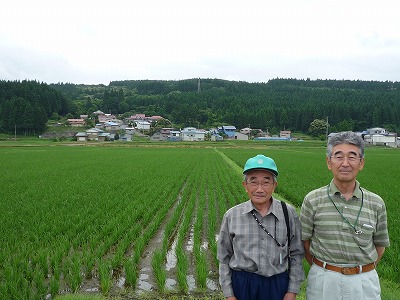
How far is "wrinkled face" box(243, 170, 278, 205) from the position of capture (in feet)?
8.14

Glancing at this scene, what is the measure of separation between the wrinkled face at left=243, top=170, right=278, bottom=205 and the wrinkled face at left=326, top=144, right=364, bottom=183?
0.47 metres

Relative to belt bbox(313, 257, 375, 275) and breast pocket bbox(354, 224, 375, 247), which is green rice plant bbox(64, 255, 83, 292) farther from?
breast pocket bbox(354, 224, 375, 247)

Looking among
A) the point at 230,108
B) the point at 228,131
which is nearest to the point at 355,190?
the point at 228,131

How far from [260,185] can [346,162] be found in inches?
24.6

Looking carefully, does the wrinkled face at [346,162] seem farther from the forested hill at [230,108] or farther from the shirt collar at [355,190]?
the forested hill at [230,108]

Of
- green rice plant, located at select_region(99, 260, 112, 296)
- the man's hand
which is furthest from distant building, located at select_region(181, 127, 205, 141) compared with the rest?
the man's hand

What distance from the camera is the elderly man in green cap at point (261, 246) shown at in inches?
95.3

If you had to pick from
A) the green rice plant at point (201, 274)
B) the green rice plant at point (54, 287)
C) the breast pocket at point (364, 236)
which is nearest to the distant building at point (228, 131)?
the green rice plant at point (201, 274)

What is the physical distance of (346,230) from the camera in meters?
2.29

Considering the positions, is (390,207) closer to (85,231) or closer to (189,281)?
(189,281)

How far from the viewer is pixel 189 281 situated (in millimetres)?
4863

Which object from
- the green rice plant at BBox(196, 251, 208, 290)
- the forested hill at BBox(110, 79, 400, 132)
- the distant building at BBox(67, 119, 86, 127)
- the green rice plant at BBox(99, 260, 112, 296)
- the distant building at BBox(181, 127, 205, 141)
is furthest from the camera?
the forested hill at BBox(110, 79, 400, 132)

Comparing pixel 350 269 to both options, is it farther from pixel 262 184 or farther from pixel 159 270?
pixel 159 270

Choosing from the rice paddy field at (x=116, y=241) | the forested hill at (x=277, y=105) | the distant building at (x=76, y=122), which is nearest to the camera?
the rice paddy field at (x=116, y=241)
